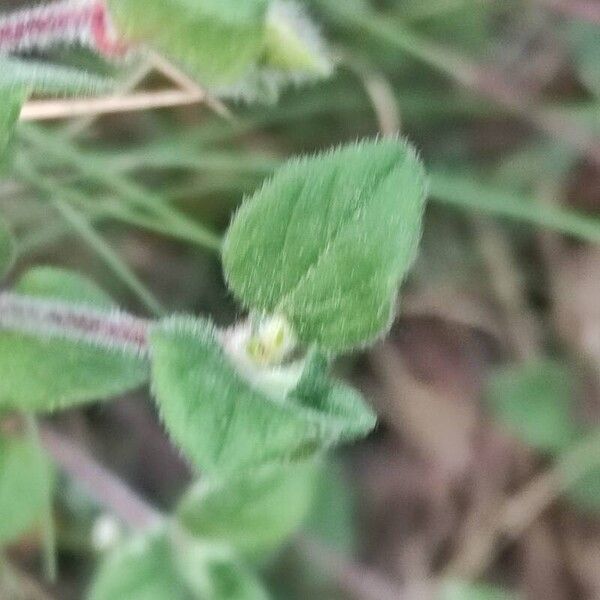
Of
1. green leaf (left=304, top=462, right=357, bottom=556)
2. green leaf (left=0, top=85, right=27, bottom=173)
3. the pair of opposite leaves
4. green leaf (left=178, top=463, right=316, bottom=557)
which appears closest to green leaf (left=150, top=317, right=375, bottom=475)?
the pair of opposite leaves

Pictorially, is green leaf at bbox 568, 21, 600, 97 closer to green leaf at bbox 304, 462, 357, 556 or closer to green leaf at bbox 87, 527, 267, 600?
green leaf at bbox 304, 462, 357, 556

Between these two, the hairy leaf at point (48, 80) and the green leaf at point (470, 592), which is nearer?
the hairy leaf at point (48, 80)

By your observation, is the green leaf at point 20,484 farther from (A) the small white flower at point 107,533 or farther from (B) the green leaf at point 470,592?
(B) the green leaf at point 470,592

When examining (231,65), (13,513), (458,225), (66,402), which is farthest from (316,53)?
(458,225)

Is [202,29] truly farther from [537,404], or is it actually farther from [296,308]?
[537,404]

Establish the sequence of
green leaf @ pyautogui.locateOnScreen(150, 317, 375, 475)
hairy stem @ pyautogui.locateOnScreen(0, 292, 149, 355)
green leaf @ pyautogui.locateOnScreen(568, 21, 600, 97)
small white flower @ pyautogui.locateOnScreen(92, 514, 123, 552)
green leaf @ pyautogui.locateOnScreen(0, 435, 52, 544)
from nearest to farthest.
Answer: green leaf @ pyautogui.locateOnScreen(150, 317, 375, 475) → hairy stem @ pyautogui.locateOnScreen(0, 292, 149, 355) → green leaf @ pyautogui.locateOnScreen(0, 435, 52, 544) → small white flower @ pyautogui.locateOnScreen(92, 514, 123, 552) → green leaf @ pyautogui.locateOnScreen(568, 21, 600, 97)

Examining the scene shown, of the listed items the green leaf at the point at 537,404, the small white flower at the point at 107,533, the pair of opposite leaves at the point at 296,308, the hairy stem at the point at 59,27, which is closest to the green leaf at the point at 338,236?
the pair of opposite leaves at the point at 296,308
